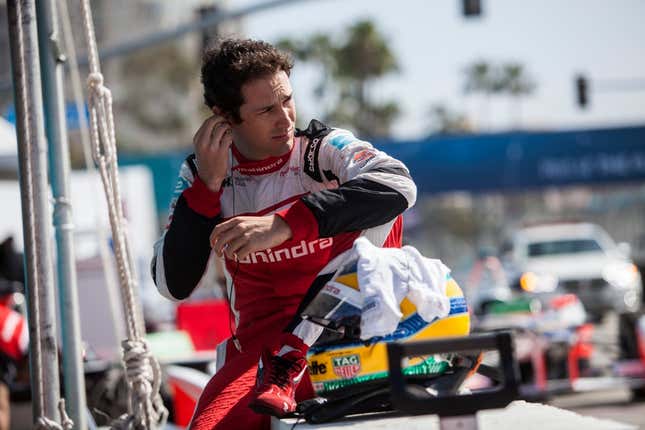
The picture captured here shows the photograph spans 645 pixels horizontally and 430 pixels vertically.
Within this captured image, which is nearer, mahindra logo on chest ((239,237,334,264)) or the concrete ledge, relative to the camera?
the concrete ledge

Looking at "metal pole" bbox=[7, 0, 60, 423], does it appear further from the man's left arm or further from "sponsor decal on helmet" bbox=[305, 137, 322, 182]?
the man's left arm

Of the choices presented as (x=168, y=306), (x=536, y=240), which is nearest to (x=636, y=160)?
(x=536, y=240)

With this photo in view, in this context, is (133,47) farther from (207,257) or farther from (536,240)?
(207,257)

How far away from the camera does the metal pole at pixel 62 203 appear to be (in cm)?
380

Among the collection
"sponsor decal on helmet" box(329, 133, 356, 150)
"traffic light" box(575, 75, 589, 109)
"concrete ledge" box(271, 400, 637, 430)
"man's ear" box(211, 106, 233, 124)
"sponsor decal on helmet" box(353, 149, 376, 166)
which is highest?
"traffic light" box(575, 75, 589, 109)

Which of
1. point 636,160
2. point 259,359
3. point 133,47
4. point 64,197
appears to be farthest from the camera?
point 636,160

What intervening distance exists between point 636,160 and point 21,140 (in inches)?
1475

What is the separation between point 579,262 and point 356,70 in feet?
134

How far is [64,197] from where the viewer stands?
156 inches

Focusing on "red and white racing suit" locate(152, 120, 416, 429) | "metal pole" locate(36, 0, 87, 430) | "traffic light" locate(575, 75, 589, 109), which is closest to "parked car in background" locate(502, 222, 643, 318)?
"traffic light" locate(575, 75, 589, 109)

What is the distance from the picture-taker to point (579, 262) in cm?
2555

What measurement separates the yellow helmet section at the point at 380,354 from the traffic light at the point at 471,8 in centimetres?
1746

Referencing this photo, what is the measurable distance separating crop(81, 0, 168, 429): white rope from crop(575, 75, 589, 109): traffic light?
3427 cm

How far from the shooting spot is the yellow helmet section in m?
3.03
